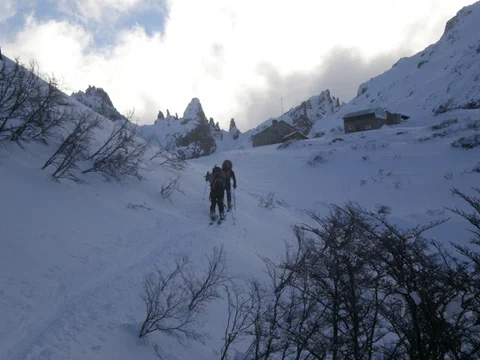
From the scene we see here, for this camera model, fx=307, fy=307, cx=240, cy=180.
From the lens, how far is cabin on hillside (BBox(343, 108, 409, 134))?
38375 millimetres

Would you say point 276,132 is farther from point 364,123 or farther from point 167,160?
point 167,160

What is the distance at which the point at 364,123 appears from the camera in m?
39.2

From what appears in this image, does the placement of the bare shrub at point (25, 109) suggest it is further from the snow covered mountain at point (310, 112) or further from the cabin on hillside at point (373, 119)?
the snow covered mountain at point (310, 112)

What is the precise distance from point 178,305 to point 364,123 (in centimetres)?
3957

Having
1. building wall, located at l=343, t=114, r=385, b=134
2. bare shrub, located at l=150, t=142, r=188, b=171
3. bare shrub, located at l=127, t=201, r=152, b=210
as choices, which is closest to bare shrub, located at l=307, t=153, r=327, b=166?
bare shrub, located at l=150, t=142, r=188, b=171

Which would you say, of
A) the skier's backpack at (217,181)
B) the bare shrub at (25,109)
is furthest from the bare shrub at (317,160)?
the bare shrub at (25,109)

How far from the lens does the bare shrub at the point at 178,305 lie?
13.1 ft

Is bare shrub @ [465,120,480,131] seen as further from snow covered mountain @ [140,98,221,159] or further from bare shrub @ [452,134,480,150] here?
snow covered mountain @ [140,98,221,159]

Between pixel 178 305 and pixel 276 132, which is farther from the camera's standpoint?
pixel 276 132

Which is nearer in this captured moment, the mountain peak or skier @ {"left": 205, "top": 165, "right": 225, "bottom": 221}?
skier @ {"left": 205, "top": 165, "right": 225, "bottom": 221}

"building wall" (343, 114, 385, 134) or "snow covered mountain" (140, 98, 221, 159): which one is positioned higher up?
"snow covered mountain" (140, 98, 221, 159)

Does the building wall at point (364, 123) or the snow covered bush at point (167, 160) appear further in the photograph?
the building wall at point (364, 123)

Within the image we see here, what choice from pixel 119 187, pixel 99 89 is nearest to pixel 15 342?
pixel 119 187

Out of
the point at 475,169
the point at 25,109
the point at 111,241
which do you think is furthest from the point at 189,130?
the point at 111,241
